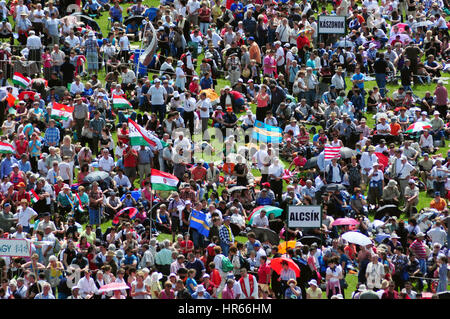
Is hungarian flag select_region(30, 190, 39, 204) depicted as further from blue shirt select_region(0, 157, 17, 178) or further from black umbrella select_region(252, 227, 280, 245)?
black umbrella select_region(252, 227, 280, 245)

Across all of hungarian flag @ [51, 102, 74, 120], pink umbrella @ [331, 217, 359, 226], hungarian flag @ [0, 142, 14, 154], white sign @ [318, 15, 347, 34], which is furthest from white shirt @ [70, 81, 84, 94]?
pink umbrella @ [331, 217, 359, 226]

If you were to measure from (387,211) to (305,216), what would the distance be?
3615mm

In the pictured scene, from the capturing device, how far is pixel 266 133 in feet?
119

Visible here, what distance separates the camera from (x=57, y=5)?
4409 cm

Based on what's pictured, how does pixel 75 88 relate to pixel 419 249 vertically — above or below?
above

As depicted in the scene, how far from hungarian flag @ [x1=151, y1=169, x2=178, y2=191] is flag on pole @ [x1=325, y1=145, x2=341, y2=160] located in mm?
4469

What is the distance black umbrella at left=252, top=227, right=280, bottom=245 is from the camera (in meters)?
30.7

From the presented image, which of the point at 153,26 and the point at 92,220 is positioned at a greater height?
the point at 153,26

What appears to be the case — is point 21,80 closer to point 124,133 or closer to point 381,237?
point 124,133

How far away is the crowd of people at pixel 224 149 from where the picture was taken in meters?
28.5

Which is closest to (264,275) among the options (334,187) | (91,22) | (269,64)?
(334,187)

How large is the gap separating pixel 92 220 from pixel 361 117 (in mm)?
10319
